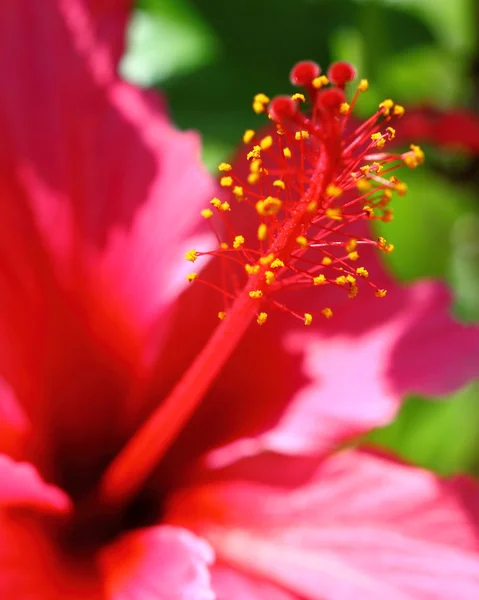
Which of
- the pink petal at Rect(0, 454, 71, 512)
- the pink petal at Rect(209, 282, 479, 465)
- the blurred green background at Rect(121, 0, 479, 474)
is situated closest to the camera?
the pink petal at Rect(0, 454, 71, 512)

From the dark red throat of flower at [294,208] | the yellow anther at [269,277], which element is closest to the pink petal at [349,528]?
the dark red throat of flower at [294,208]

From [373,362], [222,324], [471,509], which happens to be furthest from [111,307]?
[471,509]

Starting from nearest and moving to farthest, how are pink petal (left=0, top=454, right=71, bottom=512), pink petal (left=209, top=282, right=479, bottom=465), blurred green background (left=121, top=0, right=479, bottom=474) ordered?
pink petal (left=0, top=454, right=71, bottom=512)
pink petal (left=209, top=282, right=479, bottom=465)
blurred green background (left=121, top=0, right=479, bottom=474)

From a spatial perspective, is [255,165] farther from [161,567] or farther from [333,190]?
[161,567]

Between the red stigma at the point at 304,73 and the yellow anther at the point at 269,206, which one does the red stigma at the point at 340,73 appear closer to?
the red stigma at the point at 304,73

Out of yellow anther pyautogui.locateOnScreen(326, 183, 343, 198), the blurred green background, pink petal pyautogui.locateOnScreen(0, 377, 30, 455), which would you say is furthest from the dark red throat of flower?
the blurred green background

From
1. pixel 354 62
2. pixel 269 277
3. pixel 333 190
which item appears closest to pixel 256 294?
pixel 269 277

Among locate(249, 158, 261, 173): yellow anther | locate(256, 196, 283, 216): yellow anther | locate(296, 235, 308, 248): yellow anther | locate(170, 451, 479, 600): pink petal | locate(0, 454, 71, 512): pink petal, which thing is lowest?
locate(170, 451, 479, 600): pink petal

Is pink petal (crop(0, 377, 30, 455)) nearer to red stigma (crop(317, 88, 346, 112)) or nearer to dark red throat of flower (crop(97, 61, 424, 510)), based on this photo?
dark red throat of flower (crop(97, 61, 424, 510))
